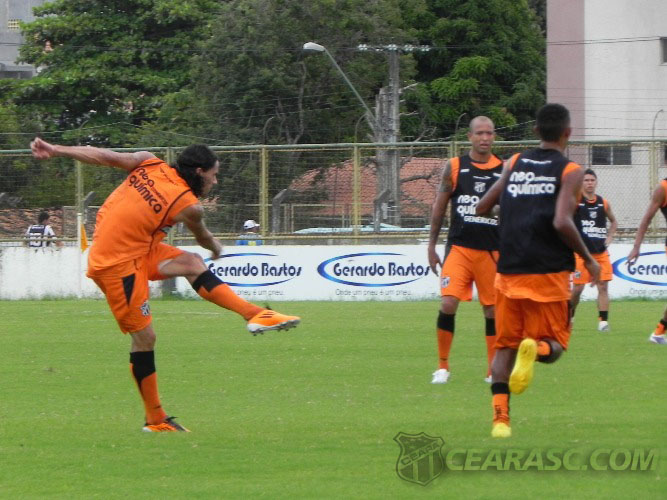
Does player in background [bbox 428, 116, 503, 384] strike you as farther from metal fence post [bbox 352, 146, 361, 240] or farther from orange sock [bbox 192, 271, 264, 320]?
metal fence post [bbox 352, 146, 361, 240]

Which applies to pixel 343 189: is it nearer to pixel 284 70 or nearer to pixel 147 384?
pixel 147 384

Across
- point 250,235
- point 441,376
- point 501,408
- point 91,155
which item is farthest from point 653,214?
point 250,235

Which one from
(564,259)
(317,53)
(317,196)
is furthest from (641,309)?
(317,53)

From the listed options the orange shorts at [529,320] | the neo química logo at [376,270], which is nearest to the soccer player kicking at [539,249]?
the orange shorts at [529,320]

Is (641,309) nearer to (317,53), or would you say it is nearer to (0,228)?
(0,228)

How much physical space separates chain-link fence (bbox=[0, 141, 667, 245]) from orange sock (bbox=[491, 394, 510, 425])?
15.4 m

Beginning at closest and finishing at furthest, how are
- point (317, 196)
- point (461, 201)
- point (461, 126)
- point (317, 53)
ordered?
point (461, 201), point (317, 196), point (317, 53), point (461, 126)

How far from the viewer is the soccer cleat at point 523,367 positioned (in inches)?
270

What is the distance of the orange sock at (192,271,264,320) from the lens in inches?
306

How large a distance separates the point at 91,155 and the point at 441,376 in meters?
3.98

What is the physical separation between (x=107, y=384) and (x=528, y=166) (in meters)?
4.89

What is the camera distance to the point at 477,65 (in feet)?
168

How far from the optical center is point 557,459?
21.5ft

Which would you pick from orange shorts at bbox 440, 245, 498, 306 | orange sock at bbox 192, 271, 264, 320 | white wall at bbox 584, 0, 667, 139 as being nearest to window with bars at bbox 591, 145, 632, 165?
orange shorts at bbox 440, 245, 498, 306
